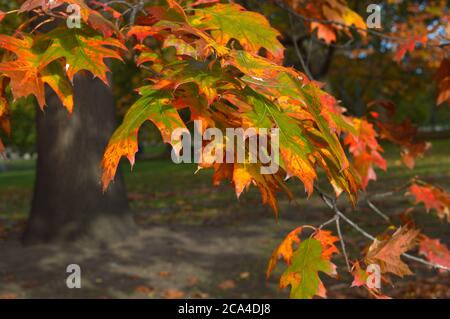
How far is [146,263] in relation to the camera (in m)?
6.62

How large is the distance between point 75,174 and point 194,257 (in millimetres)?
1915

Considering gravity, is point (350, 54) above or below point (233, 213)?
above

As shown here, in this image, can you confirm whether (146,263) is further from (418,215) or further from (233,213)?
(418,215)

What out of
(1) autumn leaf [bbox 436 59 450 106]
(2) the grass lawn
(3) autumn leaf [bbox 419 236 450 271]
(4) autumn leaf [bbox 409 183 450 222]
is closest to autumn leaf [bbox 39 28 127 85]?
(1) autumn leaf [bbox 436 59 450 106]

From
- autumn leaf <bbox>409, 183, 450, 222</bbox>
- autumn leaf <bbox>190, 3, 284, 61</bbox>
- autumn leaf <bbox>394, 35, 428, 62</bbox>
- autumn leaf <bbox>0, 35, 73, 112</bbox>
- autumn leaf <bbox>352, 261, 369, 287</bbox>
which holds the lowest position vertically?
autumn leaf <bbox>352, 261, 369, 287</bbox>

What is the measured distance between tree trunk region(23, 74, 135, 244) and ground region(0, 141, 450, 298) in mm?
264

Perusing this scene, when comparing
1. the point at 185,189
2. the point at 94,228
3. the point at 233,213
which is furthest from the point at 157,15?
the point at 185,189

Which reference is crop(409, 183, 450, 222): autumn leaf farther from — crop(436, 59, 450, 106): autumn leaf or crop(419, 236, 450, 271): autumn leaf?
crop(436, 59, 450, 106): autumn leaf

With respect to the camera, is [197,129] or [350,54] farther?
[350,54]

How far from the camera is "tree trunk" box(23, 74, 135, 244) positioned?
7410 millimetres

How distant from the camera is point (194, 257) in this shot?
6.84m

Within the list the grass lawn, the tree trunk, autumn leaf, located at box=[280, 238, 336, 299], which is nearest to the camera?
autumn leaf, located at box=[280, 238, 336, 299]

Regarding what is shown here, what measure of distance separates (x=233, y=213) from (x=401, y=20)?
1657cm

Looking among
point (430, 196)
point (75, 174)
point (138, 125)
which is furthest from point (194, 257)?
point (138, 125)
